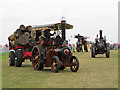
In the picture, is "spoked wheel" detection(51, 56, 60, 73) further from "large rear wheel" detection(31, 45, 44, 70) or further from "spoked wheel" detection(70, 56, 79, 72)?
"large rear wheel" detection(31, 45, 44, 70)

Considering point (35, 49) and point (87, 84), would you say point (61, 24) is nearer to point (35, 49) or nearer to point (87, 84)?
point (35, 49)

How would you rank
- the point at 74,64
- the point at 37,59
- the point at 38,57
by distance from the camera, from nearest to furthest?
the point at 74,64 < the point at 38,57 < the point at 37,59

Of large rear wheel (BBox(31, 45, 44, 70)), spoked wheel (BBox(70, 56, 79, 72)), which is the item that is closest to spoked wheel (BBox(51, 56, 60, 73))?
spoked wheel (BBox(70, 56, 79, 72))

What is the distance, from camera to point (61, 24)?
12320mm

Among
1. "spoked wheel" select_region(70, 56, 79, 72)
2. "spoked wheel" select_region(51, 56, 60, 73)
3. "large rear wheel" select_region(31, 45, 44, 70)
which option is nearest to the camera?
"spoked wheel" select_region(51, 56, 60, 73)

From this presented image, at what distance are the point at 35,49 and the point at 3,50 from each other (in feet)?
73.4

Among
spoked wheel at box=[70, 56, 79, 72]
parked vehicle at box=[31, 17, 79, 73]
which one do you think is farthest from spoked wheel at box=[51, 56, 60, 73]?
spoked wheel at box=[70, 56, 79, 72]

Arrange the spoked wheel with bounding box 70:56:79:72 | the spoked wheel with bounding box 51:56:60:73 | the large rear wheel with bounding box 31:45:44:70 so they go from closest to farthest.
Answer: the spoked wheel with bounding box 51:56:60:73 < the spoked wheel with bounding box 70:56:79:72 < the large rear wheel with bounding box 31:45:44:70

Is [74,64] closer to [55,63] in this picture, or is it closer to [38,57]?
[55,63]

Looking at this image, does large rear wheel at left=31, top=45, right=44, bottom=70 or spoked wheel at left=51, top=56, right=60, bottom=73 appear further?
large rear wheel at left=31, top=45, right=44, bottom=70

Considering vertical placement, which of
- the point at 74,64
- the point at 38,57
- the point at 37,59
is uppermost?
the point at 38,57

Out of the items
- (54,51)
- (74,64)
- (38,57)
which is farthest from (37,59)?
(74,64)

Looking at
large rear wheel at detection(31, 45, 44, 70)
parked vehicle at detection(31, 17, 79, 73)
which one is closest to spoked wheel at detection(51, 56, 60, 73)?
parked vehicle at detection(31, 17, 79, 73)

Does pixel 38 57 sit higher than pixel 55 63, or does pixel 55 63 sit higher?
pixel 38 57
